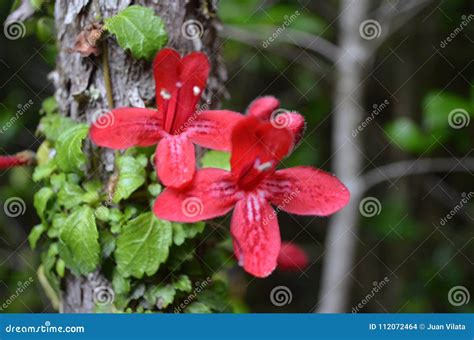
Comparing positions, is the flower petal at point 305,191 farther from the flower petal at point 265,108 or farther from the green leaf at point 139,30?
the green leaf at point 139,30

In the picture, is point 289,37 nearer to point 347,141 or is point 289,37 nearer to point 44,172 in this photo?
point 347,141

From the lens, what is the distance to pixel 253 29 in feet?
5.62

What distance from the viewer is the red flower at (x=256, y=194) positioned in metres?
0.64

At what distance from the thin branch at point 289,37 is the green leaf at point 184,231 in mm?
905

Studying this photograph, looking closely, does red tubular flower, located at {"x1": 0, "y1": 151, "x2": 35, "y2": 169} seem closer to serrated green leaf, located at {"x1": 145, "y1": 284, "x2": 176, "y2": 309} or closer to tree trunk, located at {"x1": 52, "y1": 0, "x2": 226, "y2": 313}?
tree trunk, located at {"x1": 52, "y1": 0, "x2": 226, "y2": 313}

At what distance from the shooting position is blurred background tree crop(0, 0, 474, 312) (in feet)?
5.14

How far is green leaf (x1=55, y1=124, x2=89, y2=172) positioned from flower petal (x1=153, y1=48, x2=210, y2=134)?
0.11 meters

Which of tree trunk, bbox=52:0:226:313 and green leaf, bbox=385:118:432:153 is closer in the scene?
tree trunk, bbox=52:0:226:313

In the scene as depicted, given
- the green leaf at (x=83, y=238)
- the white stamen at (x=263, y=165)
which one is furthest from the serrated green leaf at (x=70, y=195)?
the white stamen at (x=263, y=165)

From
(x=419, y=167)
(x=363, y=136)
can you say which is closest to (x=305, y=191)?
(x=419, y=167)

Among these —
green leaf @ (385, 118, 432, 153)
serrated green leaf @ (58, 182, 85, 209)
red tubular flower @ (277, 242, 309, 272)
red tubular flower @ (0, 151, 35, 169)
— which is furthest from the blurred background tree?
serrated green leaf @ (58, 182, 85, 209)

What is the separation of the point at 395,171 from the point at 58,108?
5.11ft

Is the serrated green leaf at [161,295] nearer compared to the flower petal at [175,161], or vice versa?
the flower petal at [175,161]
